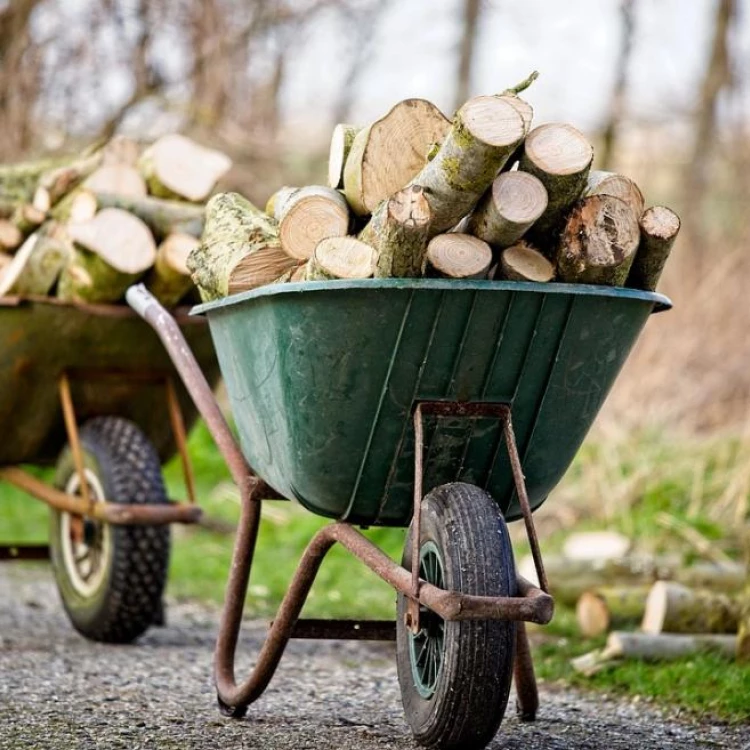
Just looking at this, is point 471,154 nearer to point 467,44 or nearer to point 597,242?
point 597,242

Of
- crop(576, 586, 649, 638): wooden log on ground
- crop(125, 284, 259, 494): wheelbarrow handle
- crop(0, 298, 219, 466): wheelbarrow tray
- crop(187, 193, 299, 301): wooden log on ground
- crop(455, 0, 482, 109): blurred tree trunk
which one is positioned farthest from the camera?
crop(455, 0, 482, 109): blurred tree trunk

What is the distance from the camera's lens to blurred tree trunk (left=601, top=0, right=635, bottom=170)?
10.9 m

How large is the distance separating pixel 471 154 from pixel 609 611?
7.54 ft

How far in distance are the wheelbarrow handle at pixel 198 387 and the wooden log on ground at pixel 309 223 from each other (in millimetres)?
528

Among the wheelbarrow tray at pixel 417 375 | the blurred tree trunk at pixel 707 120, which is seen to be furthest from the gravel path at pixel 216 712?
the blurred tree trunk at pixel 707 120

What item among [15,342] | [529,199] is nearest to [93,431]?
[15,342]

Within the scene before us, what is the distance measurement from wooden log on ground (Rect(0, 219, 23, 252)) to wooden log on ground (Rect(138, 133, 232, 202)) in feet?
1.53

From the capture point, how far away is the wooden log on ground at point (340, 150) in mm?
2689

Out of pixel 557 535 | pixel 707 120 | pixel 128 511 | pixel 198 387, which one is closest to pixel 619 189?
pixel 198 387

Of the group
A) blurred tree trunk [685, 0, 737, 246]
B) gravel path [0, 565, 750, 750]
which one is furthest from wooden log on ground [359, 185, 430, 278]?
blurred tree trunk [685, 0, 737, 246]

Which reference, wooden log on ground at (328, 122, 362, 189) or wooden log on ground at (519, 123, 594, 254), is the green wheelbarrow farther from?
wooden log on ground at (328, 122, 362, 189)

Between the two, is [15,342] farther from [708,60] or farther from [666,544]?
[708,60]

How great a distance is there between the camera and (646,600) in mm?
4137

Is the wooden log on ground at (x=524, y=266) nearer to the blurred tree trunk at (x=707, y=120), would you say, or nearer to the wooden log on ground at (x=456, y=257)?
the wooden log on ground at (x=456, y=257)
